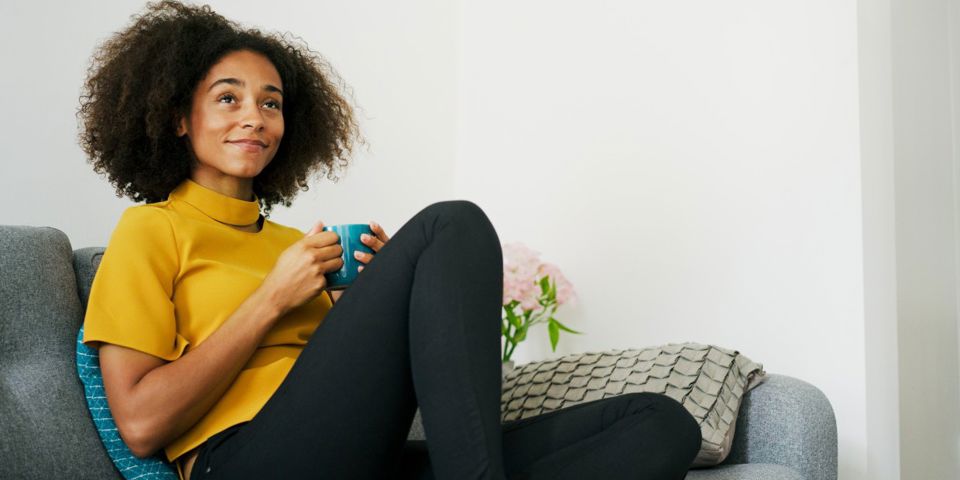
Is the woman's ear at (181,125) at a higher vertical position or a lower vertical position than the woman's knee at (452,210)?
higher

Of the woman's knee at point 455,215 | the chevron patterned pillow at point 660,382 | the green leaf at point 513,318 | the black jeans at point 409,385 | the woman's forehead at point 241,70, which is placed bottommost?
the green leaf at point 513,318

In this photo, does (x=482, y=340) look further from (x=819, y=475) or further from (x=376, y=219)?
(x=376, y=219)

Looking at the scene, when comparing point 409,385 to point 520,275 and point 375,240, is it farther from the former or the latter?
point 520,275

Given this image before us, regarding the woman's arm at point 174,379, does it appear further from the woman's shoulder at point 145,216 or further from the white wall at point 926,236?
the white wall at point 926,236

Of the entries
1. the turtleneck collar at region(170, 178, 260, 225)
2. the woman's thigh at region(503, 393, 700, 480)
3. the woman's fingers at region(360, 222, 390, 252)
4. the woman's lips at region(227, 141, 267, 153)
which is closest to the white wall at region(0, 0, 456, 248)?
the turtleneck collar at region(170, 178, 260, 225)

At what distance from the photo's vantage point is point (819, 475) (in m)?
1.58

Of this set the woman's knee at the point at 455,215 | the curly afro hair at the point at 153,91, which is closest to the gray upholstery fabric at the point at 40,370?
the curly afro hair at the point at 153,91

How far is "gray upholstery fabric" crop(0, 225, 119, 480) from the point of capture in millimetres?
1175

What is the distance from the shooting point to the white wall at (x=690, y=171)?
2.09 meters

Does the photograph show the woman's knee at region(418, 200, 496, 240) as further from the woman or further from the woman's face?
the woman's face

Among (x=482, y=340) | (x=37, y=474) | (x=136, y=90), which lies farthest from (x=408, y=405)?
(x=136, y=90)

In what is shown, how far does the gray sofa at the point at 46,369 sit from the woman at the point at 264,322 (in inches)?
3.6

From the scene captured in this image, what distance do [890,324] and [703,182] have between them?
60cm

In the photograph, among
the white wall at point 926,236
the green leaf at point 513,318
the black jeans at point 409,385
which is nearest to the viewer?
the black jeans at point 409,385
